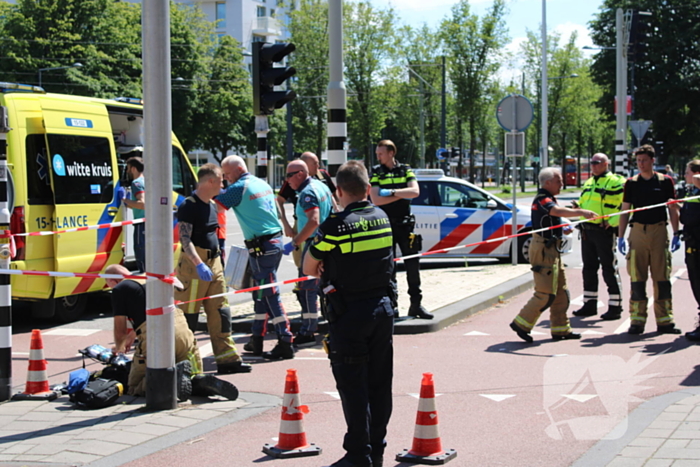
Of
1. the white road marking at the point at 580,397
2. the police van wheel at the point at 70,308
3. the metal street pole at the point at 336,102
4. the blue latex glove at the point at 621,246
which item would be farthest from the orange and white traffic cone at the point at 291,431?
the police van wheel at the point at 70,308

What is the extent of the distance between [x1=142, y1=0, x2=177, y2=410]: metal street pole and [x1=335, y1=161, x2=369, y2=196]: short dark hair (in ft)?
5.40

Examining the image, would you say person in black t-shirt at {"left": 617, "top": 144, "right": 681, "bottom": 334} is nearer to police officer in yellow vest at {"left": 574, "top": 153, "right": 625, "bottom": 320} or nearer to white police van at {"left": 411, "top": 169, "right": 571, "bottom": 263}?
police officer in yellow vest at {"left": 574, "top": 153, "right": 625, "bottom": 320}

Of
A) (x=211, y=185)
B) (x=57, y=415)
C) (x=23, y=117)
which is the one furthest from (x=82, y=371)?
(x=23, y=117)

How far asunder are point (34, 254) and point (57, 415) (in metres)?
4.08

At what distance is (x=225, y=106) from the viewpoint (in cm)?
5031

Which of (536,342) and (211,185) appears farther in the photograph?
(536,342)

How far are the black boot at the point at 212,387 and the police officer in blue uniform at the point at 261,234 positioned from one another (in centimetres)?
154

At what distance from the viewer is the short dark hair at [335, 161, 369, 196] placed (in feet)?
15.8

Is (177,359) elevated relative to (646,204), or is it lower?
lower

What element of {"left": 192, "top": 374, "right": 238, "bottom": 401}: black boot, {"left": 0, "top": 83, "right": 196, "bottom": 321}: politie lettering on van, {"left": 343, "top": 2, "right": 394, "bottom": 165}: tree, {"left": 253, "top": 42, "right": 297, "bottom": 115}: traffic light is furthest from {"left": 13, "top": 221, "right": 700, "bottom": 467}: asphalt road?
{"left": 343, "top": 2, "right": 394, "bottom": 165}: tree

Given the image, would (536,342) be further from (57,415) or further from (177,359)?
(57,415)

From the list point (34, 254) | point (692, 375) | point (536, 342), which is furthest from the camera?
point (34, 254)

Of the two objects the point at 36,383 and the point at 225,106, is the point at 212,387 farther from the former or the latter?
the point at 225,106

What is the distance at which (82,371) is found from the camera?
6.32 metres
